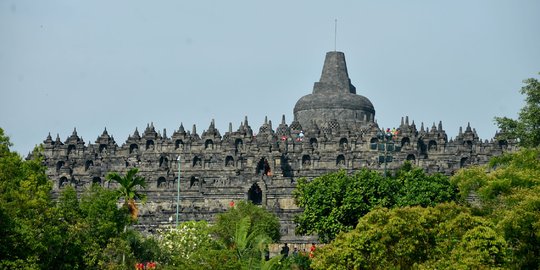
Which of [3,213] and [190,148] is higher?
[190,148]

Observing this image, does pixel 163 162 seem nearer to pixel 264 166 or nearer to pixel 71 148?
pixel 264 166

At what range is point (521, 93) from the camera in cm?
9006

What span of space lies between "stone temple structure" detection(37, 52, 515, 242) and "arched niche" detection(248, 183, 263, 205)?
0.29 ft

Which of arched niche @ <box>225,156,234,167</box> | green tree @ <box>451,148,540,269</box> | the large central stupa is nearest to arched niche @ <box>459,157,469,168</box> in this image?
the large central stupa

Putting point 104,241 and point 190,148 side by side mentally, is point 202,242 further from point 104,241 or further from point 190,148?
point 190,148

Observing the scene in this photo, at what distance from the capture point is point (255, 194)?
118 m

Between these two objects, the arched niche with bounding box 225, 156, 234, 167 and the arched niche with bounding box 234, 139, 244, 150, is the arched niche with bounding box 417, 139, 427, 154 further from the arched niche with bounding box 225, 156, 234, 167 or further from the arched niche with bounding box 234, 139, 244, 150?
the arched niche with bounding box 225, 156, 234, 167

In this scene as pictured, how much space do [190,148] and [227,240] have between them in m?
50.4

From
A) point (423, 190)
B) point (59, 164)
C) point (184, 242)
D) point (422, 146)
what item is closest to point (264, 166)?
point (422, 146)

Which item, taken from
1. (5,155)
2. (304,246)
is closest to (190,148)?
(304,246)

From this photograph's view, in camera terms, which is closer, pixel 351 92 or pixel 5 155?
pixel 5 155

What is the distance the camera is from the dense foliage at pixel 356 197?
9294 centimetres

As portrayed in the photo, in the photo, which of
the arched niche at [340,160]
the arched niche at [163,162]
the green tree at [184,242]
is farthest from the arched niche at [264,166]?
the green tree at [184,242]

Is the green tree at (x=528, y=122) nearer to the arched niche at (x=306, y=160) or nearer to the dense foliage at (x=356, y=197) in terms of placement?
the dense foliage at (x=356, y=197)
